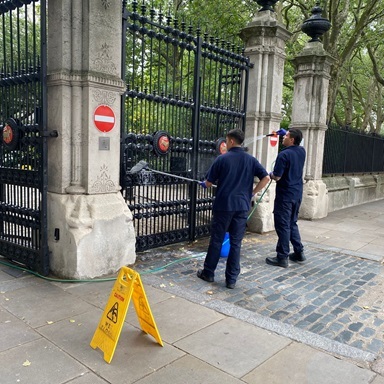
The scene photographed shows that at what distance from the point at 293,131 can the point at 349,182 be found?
292 inches

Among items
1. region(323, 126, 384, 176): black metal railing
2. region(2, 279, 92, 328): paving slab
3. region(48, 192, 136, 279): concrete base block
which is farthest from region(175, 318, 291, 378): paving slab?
region(323, 126, 384, 176): black metal railing

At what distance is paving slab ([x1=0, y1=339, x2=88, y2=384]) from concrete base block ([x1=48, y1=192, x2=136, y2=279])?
1.48 meters

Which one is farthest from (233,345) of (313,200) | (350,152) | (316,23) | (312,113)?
(350,152)

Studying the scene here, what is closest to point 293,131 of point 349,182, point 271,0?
point 271,0

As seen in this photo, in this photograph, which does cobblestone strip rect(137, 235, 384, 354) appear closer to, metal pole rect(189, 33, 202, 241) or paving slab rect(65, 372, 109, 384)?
metal pole rect(189, 33, 202, 241)

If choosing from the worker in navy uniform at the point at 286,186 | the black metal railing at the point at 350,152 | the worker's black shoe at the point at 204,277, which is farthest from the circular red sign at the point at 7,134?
the black metal railing at the point at 350,152

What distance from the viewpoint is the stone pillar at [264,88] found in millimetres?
7500

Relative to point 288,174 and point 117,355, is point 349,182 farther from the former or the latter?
point 117,355

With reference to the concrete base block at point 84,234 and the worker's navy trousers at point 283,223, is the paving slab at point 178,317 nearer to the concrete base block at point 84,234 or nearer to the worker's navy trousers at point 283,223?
the concrete base block at point 84,234

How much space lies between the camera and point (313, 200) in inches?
375

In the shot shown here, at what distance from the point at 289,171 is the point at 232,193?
1315 millimetres

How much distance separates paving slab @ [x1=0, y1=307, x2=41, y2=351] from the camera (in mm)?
3206

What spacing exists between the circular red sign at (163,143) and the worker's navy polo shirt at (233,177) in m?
1.41

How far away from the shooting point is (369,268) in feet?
18.9
